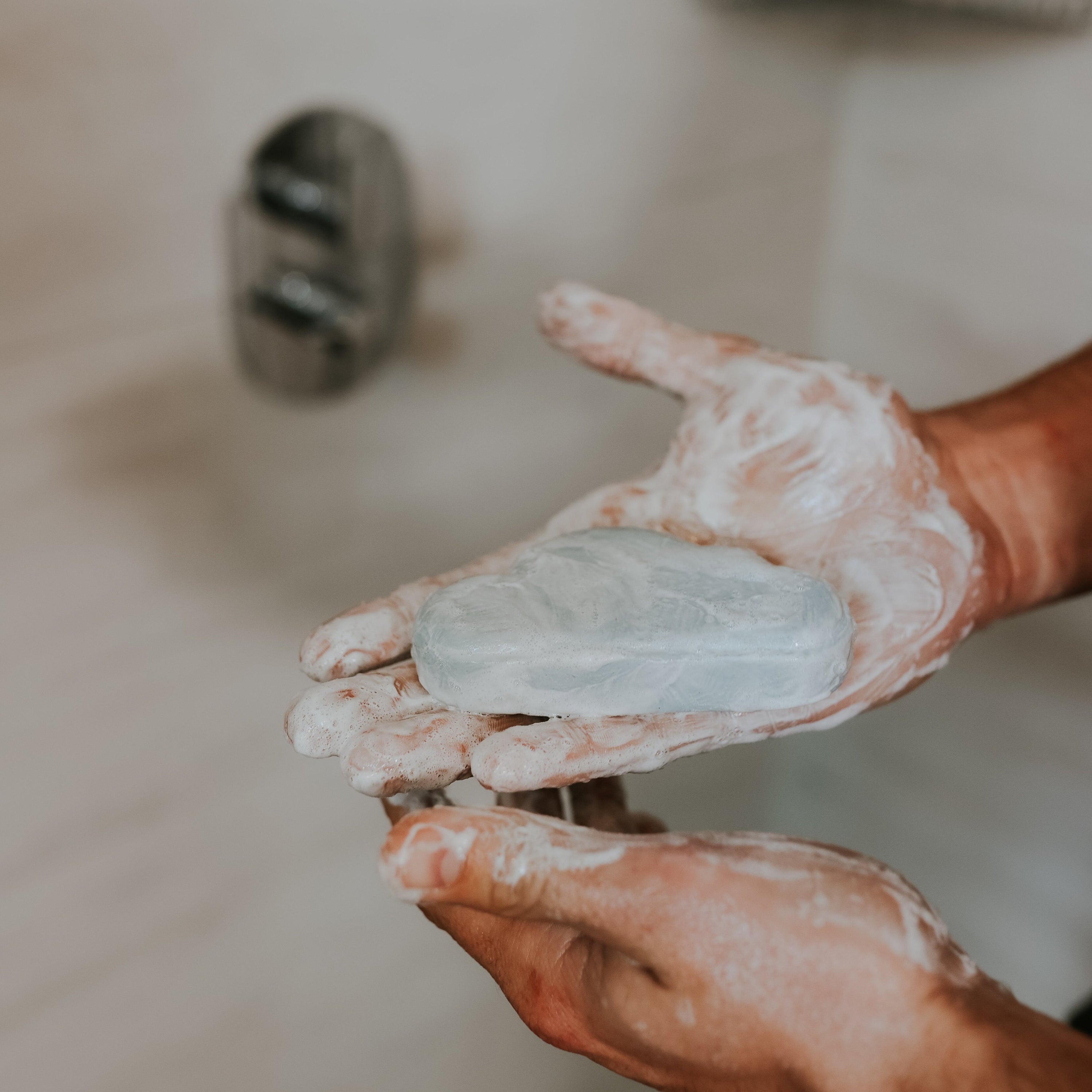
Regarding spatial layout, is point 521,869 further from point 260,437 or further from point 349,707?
point 260,437

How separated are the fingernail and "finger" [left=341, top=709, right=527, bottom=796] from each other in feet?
0.20

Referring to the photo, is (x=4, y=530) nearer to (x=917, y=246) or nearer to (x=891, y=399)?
(x=891, y=399)

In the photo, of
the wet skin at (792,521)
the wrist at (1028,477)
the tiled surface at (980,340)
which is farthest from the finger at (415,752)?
the tiled surface at (980,340)

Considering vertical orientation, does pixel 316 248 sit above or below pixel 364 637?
above

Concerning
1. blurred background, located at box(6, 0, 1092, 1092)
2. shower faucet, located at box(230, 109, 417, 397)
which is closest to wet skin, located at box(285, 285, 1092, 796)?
shower faucet, located at box(230, 109, 417, 397)

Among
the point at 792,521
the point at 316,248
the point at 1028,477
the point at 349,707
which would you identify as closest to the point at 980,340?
the point at 1028,477

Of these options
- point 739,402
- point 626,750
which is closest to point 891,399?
point 739,402

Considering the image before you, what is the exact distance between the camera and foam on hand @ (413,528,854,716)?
46 centimetres

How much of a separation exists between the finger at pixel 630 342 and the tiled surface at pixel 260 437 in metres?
0.16

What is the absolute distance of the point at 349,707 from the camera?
0.47 m

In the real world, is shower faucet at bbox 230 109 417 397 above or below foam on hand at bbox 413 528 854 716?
above

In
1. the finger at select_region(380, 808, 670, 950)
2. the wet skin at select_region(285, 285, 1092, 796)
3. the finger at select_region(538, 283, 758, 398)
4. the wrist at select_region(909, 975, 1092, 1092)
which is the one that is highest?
the finger at select_region(538, 283, 758, 398)

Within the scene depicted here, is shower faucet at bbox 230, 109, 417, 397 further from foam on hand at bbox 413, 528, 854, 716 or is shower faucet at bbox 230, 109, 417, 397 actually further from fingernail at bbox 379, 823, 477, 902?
fingernail at bbox 379, 823, 477, 902

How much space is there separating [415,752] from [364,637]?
9 centimetres
